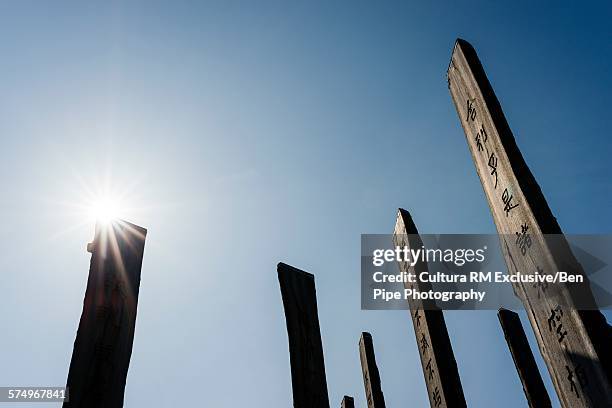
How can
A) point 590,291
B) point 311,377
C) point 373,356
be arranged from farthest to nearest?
point 373,356 < point 311,377 < point 590,291

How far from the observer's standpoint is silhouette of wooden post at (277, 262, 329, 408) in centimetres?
316

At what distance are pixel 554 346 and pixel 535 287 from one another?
25 cm

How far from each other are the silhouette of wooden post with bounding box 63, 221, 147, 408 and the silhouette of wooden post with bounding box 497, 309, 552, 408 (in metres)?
5.37

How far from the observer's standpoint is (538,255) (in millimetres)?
1906

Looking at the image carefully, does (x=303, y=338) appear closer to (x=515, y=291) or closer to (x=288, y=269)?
(x=288, y=269)

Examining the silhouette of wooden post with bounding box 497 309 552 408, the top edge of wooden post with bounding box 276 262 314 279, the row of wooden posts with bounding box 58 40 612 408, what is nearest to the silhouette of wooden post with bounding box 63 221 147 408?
the row of wooden posts with bounding box 58 40 612 408

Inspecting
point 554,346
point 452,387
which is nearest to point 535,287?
point 554,346

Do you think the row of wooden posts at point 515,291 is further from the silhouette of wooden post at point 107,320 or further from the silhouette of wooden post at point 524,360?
the silhouette of wooden post at point 524,360

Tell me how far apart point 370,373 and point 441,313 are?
2366mm

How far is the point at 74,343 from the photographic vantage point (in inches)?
103

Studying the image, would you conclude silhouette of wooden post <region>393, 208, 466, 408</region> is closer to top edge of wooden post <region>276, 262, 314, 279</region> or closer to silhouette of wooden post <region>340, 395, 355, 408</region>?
top edge of wooden post <region>276, 262, 314, 279</region>

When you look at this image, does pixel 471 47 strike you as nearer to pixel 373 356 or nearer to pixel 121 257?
pixel 121 257

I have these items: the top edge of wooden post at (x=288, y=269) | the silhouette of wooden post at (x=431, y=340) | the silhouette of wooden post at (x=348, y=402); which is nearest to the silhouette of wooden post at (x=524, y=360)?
the silhouette of wooden post at (x=348, y=402)

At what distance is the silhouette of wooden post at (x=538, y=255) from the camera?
1661mm
